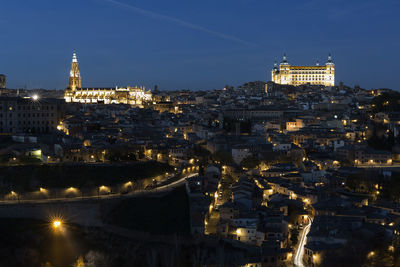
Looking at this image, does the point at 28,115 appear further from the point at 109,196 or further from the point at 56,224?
the point at 56,224

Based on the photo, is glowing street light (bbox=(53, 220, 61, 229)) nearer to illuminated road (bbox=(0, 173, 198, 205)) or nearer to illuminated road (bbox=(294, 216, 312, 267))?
illuminated road (bbox=(0, 173, 198, 205))

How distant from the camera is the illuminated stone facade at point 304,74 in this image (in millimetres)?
59438

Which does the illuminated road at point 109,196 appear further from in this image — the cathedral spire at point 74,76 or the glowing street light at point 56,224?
the cathedral spire at point 74,76

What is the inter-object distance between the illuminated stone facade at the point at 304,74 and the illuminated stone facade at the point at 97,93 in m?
17.3

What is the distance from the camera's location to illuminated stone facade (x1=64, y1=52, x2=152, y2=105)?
4994cm

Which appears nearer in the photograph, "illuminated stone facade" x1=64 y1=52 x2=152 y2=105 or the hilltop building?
the hilltop building

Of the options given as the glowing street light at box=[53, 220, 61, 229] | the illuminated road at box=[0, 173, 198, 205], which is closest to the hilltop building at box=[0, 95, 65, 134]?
the illuminated road at box=[0, 173, 198, 205]

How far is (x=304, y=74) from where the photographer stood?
5978 cm

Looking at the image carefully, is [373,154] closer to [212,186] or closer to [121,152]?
[212,186]

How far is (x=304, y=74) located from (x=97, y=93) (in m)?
25.7

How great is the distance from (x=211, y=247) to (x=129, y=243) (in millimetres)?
2428

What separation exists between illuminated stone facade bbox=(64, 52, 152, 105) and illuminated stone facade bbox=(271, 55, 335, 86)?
681 inches

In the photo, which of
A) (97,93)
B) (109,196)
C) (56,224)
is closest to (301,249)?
(109,196)

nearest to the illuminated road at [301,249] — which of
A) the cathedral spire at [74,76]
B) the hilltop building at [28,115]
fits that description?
the hilltop building at [28,115]
